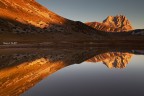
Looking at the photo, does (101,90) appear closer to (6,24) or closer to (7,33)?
(7,33)

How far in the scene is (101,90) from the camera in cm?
1912

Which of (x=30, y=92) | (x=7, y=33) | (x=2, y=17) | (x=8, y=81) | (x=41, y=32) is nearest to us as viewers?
(x=30, y=92)

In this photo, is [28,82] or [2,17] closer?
[28,82]

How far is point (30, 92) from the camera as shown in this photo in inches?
726

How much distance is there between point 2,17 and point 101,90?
175129mm

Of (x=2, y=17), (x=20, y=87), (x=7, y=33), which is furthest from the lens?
(x=2, y=17)

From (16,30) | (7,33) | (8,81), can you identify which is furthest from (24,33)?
(8,81)

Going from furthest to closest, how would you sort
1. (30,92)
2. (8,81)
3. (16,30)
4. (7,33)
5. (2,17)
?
(2,17)
(16,30)
(7,33)
(8,81)
(30,92)

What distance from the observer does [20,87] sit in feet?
68.1

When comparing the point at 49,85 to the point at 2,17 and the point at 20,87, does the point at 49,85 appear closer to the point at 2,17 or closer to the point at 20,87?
the point at 20,87

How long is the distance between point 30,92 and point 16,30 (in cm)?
15998

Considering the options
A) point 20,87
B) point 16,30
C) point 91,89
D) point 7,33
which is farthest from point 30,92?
point 16,30

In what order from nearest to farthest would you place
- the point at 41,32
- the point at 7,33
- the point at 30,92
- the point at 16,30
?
1. the point at 30,92
2. the point at 7,33
3. the point at 16,30
4. the point at 41,32

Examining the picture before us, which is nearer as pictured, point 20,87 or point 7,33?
point 20,87
